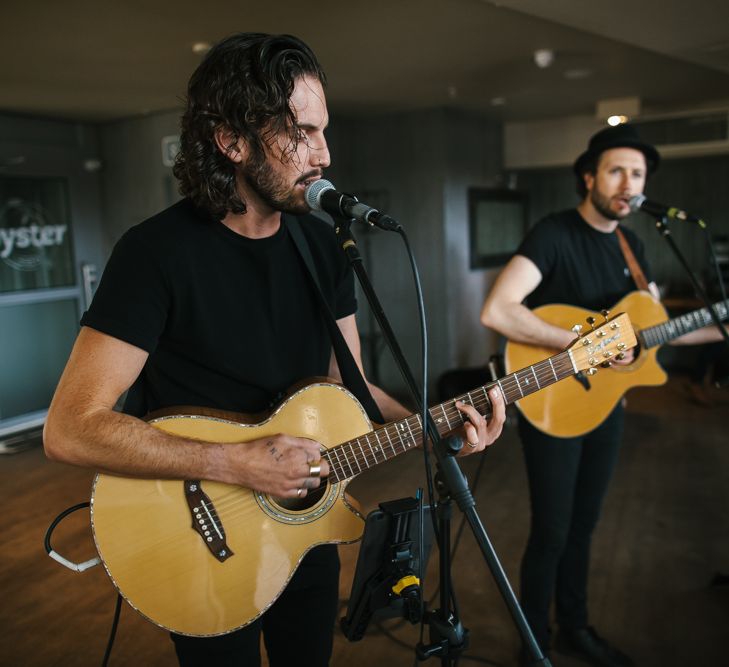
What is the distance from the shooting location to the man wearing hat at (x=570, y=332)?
217 cm

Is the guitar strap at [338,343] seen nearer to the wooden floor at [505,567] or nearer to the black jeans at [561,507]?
the wooden floor at [505,567]

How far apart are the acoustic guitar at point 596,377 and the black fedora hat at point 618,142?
19.5 inches

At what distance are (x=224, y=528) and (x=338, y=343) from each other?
44 centimetres

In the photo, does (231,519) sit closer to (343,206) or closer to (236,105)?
(343,206)

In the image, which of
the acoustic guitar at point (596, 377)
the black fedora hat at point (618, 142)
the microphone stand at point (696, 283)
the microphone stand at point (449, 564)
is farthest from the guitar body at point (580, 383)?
the microphone stand at point (449, 564)

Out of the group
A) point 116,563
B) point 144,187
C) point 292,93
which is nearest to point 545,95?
point 144,187

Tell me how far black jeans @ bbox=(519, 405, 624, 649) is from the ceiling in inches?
72.9

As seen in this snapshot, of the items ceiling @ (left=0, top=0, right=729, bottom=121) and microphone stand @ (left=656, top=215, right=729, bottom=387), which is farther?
ceiling @ (left=0, top=0, right=729, bottom=121)

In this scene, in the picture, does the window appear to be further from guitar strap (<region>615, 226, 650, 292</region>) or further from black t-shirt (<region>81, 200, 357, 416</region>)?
black t-shirt (<region>81, 200, 357, 416</region>)

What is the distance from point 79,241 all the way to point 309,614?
227 inches

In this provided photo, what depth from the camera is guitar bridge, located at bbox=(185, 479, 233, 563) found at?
4.29 ft

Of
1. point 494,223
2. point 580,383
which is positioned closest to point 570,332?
point 580,383

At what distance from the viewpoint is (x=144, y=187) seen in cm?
626

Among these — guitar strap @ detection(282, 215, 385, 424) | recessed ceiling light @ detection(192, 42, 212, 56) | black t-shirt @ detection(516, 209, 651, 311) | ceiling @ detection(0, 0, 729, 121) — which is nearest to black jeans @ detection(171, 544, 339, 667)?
guitar strap @ detection(282, 215, 385, 424)
